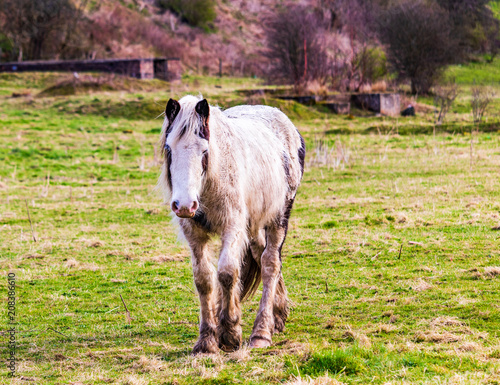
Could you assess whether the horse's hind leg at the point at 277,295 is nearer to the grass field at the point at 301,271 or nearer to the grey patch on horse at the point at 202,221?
the grass field at the point at 301,271

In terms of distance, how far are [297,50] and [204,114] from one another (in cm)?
2952

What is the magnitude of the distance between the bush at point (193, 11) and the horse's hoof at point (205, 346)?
6111cm

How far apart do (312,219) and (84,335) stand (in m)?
6.67

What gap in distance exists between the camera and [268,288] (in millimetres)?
6703

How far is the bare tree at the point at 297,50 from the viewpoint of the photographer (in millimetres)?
32969

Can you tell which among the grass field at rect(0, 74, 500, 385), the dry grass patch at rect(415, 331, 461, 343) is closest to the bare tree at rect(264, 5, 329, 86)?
the grass field at rect(0, 74, 500, 385)

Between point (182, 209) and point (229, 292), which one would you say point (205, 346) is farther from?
point (182, 209)

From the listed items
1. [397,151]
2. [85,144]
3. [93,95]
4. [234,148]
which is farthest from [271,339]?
[93,95]

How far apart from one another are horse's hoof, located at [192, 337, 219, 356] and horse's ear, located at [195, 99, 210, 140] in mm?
1850

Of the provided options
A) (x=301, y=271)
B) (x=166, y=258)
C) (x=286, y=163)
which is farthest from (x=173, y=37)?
(x=286, y=163)

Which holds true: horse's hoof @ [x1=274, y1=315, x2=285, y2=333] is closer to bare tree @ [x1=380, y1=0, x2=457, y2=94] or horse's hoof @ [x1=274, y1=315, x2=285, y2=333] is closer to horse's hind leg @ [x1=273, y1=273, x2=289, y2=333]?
horse's hind leg @ [x1=273, y1=273, x2=289, y2=333]

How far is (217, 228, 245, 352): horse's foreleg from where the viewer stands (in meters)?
5.70

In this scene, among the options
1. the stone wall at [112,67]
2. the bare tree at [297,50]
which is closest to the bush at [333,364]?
the bare tree at [297,50]

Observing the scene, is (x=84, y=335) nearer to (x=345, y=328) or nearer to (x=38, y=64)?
(x=345, y=328)
